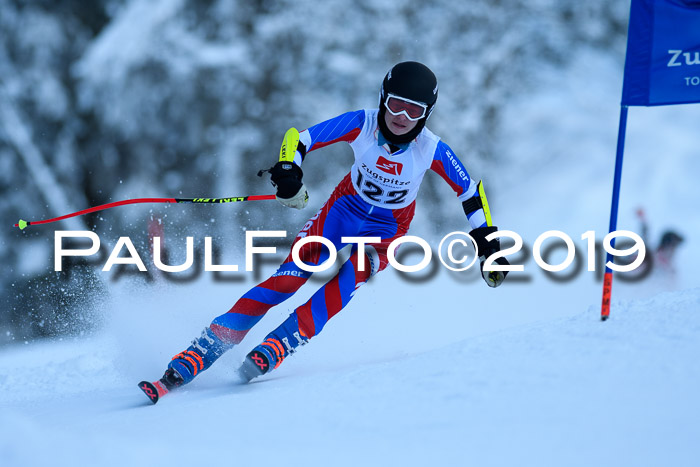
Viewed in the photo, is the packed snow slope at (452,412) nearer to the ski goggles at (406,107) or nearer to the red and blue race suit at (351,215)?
the red and blue race suit at (351,215)

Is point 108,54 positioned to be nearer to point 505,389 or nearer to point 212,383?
point 212,383

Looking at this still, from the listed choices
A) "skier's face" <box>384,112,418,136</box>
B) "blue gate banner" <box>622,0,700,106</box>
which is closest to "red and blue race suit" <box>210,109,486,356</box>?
"skier's face" <box>384,112,418,136</box>

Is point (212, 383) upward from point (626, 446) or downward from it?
downward

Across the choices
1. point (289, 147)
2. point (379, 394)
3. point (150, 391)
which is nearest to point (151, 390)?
point (150, 391)

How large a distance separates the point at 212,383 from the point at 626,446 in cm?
231

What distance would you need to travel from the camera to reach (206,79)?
36.1 feet

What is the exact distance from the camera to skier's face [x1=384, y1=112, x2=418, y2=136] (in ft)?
12.1

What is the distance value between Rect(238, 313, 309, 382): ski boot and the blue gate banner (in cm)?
212

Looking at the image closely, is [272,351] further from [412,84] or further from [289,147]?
[412,84]

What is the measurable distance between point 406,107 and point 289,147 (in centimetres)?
62

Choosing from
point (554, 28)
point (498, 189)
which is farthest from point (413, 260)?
point (554, 28)

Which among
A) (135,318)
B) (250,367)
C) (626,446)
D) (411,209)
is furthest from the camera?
(135,318)

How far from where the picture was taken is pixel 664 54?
3.79 metres

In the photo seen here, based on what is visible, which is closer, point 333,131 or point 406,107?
point 406,107
